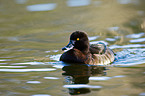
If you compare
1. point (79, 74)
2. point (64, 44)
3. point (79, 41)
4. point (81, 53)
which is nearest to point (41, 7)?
point (64, 44)

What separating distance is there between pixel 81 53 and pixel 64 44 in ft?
8.28

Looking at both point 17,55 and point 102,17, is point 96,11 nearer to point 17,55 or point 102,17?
point 102,17

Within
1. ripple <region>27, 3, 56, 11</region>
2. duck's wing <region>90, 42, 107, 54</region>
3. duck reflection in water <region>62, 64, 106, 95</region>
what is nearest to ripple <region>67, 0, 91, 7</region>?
ripple <region>27, 3, 56, 11</region>

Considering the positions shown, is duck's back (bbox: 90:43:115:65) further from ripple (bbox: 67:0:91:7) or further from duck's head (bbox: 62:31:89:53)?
ripple (bbox: 67:0:91:7)

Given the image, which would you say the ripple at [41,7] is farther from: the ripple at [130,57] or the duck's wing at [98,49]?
the duck's wing at [98,49]

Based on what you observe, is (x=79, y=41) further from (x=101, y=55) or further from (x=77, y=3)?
(x=77, y=3)

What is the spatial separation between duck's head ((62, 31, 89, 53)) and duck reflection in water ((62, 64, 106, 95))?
0.70 m

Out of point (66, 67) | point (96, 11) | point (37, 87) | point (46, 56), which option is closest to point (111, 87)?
point (37, 87)

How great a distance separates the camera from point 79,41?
1054 cm

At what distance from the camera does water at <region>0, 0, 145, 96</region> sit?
807cm

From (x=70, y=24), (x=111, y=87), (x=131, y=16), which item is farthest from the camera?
(x=131, y=16)

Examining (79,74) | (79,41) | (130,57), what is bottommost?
(79,74)

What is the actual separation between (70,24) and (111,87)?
8556 millimetres

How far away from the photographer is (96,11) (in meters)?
18.5
